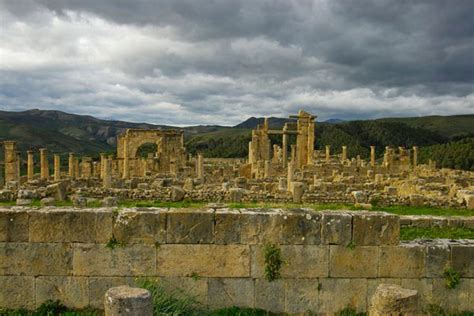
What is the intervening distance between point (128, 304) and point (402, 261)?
4.18 meters

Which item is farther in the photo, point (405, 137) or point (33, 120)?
point (33, 120)

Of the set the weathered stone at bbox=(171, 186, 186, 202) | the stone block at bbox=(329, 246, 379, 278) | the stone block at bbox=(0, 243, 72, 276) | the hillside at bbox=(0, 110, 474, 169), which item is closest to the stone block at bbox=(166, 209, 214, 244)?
the stone block at bbox=(0, 243, 72, 276)

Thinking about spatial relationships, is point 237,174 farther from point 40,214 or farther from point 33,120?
point 33,120

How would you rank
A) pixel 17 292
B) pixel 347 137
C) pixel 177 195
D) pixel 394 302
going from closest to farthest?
pixel 394 302, pixel 17 292, pixel 177 195, pixel 347 137

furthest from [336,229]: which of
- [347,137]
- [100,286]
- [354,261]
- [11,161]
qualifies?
[347,137]

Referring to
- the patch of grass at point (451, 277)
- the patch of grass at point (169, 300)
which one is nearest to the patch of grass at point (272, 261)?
the patch of grass at point (169, 300)

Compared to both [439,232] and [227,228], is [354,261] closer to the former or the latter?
[227,228]

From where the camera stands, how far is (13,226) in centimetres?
630

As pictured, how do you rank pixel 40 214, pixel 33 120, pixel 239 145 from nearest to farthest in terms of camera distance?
pixel 40 214 → pixel 239 145 → pixel 33 120

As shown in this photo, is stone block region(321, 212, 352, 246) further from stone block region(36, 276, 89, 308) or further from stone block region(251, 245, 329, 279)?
stone block region(36, 276, 89, 308)

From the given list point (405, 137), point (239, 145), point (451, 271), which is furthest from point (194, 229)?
point (405, 137)

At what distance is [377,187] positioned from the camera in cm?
2389

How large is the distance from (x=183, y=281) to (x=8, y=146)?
95.8ft

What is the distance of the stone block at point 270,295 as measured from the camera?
636 centimetres
